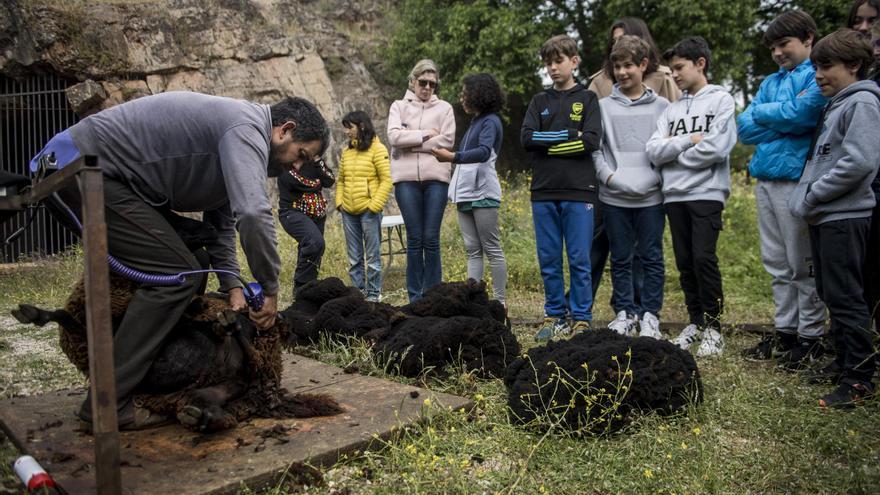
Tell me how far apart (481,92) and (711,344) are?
2.75 meters

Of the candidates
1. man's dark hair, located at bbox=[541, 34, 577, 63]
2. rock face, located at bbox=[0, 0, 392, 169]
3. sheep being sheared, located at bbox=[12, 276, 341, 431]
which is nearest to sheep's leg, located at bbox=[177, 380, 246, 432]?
sheep being sheared, located at bbox=[12, 276, 341, 431]

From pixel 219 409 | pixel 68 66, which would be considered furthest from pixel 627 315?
pixel 68 66

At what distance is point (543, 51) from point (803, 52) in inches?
72.9

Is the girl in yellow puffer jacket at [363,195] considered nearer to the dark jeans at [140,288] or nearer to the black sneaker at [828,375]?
the dark jeans at [140,288]

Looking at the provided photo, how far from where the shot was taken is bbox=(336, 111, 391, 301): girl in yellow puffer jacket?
7.66 meters

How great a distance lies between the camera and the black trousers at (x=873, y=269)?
4387 millimetres

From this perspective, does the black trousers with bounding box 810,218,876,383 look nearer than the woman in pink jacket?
Yes

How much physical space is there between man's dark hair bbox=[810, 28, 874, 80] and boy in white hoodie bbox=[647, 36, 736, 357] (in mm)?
1001

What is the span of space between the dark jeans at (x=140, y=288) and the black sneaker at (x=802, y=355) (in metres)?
3.65

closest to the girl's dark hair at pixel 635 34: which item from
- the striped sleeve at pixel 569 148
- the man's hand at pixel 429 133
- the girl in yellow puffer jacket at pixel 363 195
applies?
the striped sleeve at pixel 569 148

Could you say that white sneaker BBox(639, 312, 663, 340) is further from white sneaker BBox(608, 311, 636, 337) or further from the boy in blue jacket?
the boy in blue jacket

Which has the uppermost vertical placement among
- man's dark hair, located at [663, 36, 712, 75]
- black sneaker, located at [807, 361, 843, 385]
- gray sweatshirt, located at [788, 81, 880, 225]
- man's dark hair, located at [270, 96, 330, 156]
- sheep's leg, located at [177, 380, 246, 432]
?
man's dark hair, located at [663, 36, 712, 75]

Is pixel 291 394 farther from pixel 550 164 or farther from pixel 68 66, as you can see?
pixel 68 66

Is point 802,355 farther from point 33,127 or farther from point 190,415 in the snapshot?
point 33,127
